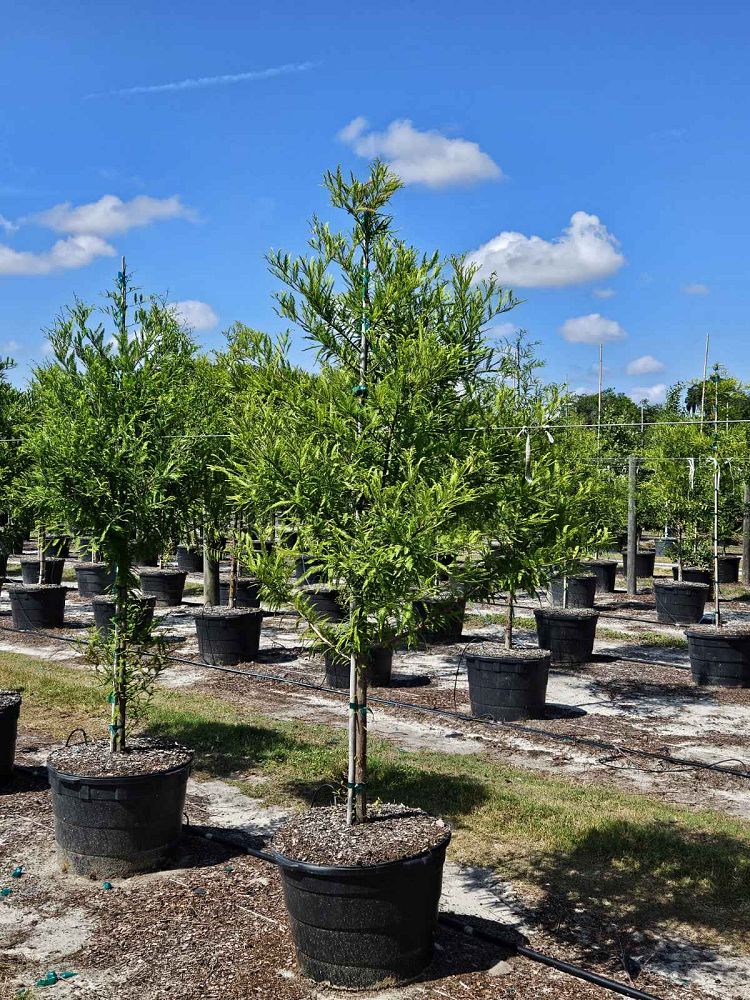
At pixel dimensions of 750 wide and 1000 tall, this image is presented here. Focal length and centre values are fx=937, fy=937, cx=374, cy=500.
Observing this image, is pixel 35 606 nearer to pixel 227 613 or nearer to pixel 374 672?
pixel 227 613

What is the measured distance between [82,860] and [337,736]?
12.0 feet

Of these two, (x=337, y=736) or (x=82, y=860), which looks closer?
(x=82, y=860)

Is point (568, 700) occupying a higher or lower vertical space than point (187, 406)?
lower

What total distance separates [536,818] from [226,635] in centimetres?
718

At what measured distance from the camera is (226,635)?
43.9ft

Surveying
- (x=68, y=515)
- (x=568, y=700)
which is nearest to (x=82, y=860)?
(x=68, y=515)

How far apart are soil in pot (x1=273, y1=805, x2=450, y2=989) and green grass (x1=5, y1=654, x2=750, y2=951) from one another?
4.18ft

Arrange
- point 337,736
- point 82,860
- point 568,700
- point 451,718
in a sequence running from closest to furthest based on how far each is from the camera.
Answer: point 82,860 → point 337,736 → point 451,718 → point 568,700

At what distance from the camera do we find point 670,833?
6797mm

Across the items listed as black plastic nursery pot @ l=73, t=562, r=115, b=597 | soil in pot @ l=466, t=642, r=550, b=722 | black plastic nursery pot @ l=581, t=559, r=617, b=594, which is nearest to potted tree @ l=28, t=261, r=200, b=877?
soil in pot @ l=466, t=642, r=550, b=722

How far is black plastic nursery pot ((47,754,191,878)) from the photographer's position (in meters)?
6.12

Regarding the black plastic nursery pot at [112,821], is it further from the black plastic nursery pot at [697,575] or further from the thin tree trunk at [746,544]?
the thin tree trunk at [746,544]

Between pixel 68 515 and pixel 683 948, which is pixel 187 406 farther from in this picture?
pixel 683 948

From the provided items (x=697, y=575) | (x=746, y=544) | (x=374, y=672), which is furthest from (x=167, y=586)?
(x=746, y=544)
